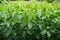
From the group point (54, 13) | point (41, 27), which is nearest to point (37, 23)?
point (41, 27)

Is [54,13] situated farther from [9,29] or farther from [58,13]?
[9,29]

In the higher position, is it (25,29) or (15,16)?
(15,16)

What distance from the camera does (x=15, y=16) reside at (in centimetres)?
237

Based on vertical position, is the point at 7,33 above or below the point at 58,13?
below

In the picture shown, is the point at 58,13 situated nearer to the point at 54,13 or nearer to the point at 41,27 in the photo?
the point at 54,13

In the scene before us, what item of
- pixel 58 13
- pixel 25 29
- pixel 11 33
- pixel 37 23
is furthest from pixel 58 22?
pixel 11 33

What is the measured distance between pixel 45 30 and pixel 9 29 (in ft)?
1.46

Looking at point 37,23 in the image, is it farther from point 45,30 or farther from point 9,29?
point 9,29

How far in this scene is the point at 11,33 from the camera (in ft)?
7.75

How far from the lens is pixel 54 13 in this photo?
2.45 m

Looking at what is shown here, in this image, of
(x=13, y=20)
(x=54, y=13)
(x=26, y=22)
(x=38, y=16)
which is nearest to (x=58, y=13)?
(x=54, y=13)

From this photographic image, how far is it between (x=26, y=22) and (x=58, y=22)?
1.35 ft

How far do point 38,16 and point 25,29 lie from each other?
0.76 feet

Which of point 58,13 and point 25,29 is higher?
point 58,13
